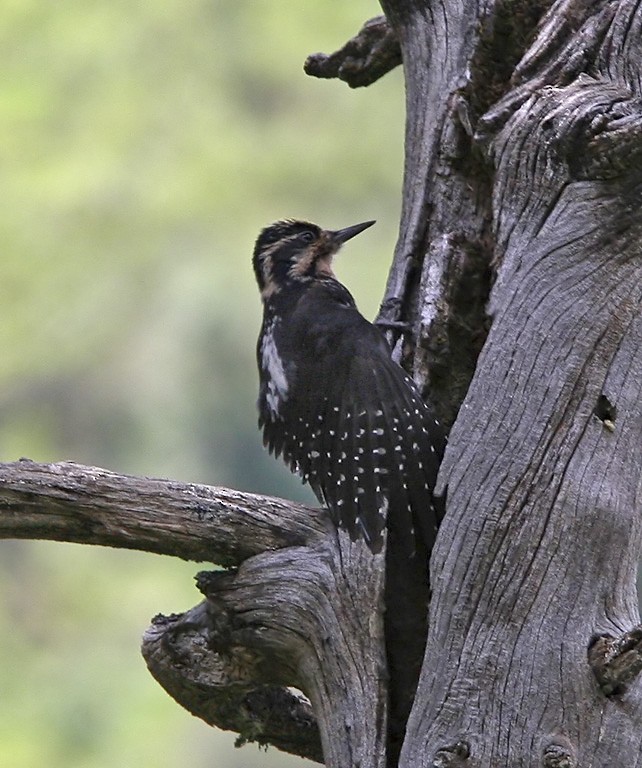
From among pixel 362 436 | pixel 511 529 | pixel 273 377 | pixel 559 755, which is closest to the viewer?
pixel 559 755

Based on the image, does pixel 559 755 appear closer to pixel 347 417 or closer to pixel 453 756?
pixel 453 756

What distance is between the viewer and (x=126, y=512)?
2.85m

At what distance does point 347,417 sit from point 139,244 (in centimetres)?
1067

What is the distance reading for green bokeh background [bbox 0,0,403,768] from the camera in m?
12.9

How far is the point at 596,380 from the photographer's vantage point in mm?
2803

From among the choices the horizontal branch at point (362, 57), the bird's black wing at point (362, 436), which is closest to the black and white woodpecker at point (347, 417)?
the bird's black wing at point (362, 436)

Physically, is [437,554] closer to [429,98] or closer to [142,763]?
[429,98]

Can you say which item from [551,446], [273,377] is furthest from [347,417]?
[551,446]

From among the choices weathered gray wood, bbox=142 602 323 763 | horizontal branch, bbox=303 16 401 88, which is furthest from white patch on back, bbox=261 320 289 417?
horizontal branch, bbox=303 16 401 88

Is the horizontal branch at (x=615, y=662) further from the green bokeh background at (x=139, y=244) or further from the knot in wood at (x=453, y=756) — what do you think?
the green bokeh background at (x=139, y=244)

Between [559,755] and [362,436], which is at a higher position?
[362,436]

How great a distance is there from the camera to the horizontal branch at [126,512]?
2.84 m

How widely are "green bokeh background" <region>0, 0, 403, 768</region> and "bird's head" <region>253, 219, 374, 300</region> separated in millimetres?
7798

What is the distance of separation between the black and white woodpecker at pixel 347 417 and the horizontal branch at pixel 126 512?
25cm
